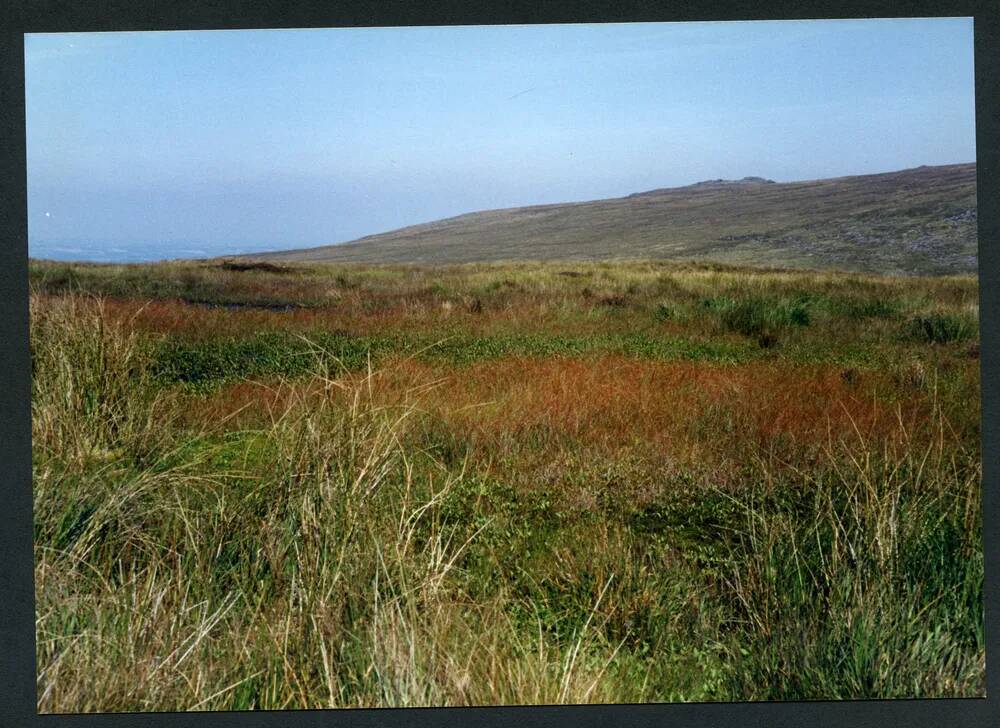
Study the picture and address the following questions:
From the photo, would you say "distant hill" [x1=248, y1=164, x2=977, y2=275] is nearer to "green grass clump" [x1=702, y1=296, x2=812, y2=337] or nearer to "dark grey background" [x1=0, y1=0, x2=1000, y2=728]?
"green grass clump" [x1=702, y1=296, x2=812, y2=337]

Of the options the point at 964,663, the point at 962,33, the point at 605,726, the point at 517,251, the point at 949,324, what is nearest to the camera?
the point at 605,726

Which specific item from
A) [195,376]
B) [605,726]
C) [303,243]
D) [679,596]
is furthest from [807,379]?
[195,376]

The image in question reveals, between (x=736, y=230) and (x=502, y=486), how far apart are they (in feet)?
5.62

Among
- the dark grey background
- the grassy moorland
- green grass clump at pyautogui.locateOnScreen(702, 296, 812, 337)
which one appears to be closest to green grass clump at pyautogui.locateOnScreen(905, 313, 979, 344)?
the grassy moorland

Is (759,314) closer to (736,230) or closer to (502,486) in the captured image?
(736,230)

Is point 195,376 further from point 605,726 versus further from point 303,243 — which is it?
point 605,726

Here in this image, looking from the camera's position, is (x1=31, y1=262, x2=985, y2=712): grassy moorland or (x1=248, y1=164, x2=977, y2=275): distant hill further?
(x1=248, y1=164, x2=977, y2=275): distant hill

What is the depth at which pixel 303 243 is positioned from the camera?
3.98 metres

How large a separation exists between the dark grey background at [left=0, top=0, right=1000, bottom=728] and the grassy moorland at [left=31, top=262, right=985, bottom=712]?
10 centimetres

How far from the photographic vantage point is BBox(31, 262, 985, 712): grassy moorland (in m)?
2.96

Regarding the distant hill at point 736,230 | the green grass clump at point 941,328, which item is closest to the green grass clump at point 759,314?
the distant hill at point 736,230

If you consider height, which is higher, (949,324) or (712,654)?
(949,324)

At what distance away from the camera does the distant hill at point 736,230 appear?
3.94 m

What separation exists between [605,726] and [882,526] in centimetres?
124
